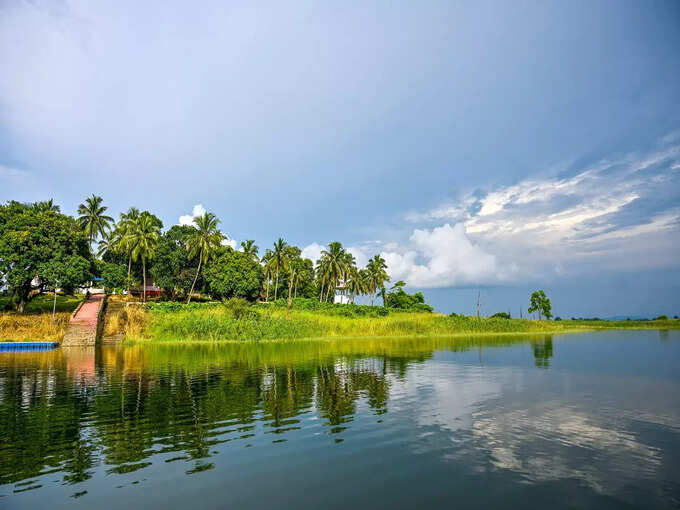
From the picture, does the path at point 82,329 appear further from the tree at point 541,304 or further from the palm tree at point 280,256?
the tree at point 541,304

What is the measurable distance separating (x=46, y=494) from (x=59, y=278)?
54.8 meters

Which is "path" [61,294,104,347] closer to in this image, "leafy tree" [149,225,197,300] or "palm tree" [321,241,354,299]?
"leafy tree" [149,225,197,300]

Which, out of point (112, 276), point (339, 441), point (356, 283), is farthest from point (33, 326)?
point (356, 283)

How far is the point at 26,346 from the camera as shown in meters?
45.2

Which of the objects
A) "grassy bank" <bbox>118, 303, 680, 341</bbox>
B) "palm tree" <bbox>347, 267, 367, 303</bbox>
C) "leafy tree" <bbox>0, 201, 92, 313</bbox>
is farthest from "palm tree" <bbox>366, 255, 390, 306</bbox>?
"leafy tree" <bbox>0, 201, 92, 313</bbox>

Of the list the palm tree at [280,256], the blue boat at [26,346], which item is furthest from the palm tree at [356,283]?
the blue boat at [26,346]

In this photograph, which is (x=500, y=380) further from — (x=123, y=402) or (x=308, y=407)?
(x=123, y=402)

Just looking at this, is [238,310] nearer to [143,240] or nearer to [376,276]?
[143,240]

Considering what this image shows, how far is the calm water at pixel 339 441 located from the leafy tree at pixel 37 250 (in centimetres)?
3345

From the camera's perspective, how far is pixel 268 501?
28.9ft

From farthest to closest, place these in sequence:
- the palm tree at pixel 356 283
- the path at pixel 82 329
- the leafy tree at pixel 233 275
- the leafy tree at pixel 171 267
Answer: the palm tree at pixel 356 283 < the leafy tree at pixel 171 267 < the leafy tree at pixel 233 275 < the path at pixel 82 329

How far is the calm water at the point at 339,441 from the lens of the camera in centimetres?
913

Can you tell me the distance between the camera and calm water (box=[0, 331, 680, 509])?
9133mm

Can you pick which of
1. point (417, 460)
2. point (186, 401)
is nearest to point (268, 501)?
point (417, 460)
